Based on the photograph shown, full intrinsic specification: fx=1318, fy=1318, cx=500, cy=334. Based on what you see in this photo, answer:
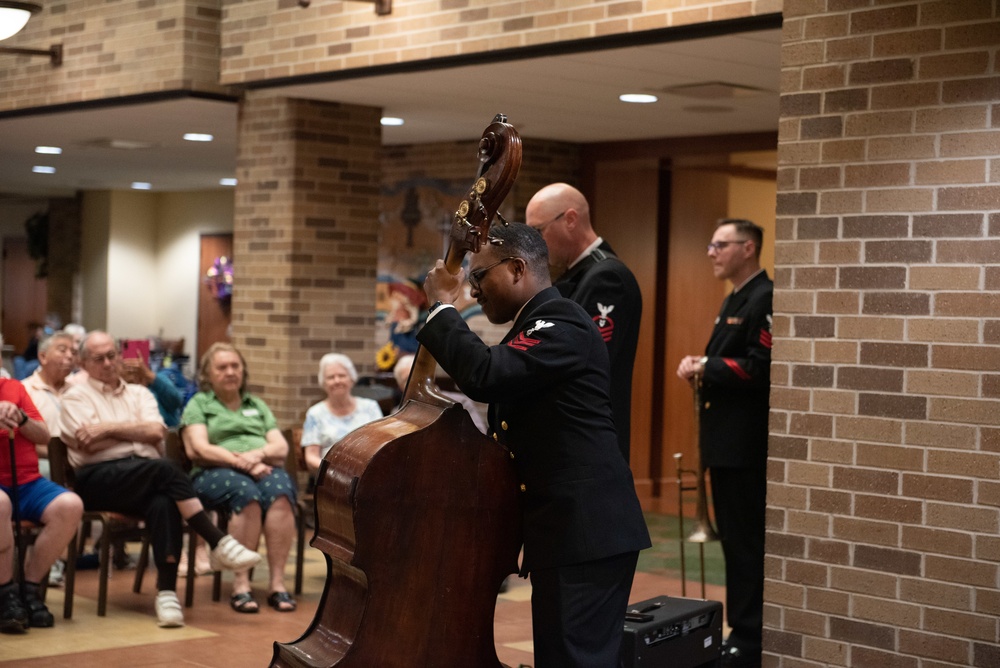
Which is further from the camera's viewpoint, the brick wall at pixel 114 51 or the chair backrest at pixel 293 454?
the brick wall at pixel 114 51

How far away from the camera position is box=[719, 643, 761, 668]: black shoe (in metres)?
5.05

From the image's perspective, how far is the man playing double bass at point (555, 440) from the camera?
302 cm

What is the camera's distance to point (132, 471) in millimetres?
5969

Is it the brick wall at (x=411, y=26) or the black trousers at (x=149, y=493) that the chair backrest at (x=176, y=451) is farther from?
the brick wall at (x=411, y=26)

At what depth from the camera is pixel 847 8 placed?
4.36 meters

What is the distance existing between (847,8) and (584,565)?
2.28 meters

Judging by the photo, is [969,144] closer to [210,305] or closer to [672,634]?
[672,634]

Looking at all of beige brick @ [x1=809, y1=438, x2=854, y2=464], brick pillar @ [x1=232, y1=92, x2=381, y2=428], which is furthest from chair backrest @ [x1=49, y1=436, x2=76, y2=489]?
beige brick @ [x1=809, y1=438, x2=854, y2=464]

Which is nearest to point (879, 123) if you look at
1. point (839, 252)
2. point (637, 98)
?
point (839, 252)

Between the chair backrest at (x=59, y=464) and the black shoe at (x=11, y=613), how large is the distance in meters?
0.69

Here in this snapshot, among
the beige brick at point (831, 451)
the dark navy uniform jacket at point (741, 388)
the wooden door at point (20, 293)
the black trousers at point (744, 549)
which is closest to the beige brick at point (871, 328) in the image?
the beige brick at point (831, 451)

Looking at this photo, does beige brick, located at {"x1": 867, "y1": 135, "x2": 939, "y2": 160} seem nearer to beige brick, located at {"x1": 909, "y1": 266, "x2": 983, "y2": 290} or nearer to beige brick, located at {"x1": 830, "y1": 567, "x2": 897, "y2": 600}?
beige brick, located at {"x1": 909, "y1": 266, "x2": 983, "y2": 290}

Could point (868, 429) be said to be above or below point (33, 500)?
above

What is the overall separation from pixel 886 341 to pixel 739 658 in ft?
4.87
